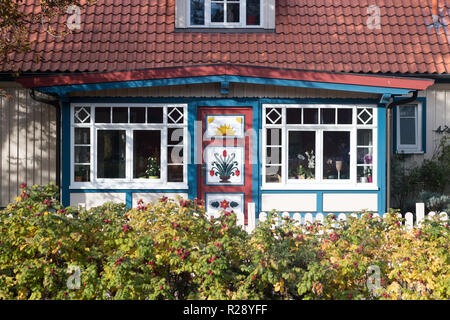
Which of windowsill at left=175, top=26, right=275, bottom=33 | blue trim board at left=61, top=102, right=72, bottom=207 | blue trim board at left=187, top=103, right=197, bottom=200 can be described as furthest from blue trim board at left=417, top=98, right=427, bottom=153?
blue trim board at left=61, top=102, right=72, bottom=207

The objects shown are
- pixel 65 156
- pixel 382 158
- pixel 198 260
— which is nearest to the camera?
pixel 198 260

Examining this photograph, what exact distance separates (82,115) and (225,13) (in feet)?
13.4

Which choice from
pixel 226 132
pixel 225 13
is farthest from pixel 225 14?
pixel 226 132

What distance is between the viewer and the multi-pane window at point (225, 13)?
40.4 ft

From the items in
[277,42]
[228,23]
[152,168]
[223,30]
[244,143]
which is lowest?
[152,168]

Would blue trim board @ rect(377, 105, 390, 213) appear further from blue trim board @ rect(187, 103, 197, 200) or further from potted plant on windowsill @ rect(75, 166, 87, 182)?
potted plant on windowsill @ rect(75, 166, 87, 182)

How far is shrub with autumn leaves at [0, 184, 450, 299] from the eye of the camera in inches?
165

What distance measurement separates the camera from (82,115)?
1056cm

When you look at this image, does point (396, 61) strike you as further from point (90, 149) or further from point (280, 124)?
point (90, 149)

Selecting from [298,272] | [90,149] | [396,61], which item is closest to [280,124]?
[396,61]

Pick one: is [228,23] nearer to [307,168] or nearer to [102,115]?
[102,115]

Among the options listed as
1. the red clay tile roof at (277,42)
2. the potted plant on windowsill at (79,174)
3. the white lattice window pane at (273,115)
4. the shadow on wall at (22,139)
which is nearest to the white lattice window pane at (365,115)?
the red clay tile roof at (277,42)

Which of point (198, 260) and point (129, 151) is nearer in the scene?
point (198, 260)

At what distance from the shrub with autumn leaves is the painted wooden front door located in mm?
5656
